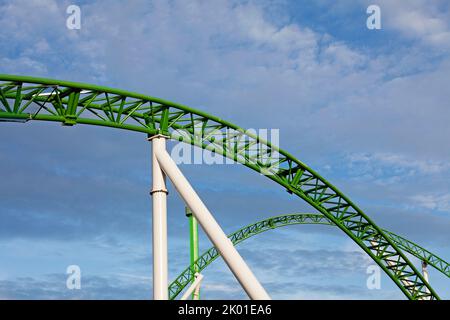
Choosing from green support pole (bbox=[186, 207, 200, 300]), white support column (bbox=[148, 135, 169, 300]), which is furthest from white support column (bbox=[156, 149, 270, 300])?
green support pole (bbox=[186, 207, 200, 300])

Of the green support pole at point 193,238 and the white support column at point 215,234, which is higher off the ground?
the green support pole at point 193,238

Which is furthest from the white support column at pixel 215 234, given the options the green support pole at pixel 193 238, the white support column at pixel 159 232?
the green support pole at pixel 193 238

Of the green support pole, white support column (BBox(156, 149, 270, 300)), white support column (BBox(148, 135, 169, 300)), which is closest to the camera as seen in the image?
white support column (BBox(156, 149, 270, 300))

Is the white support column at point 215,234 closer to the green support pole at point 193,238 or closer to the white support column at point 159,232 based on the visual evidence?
the white support column at point 159,232

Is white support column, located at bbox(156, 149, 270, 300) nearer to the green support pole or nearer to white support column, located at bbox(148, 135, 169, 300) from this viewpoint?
white support column, located at bbox(148, 135, 169, 300)

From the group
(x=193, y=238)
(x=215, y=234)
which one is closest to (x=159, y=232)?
(x=215, y=234)
